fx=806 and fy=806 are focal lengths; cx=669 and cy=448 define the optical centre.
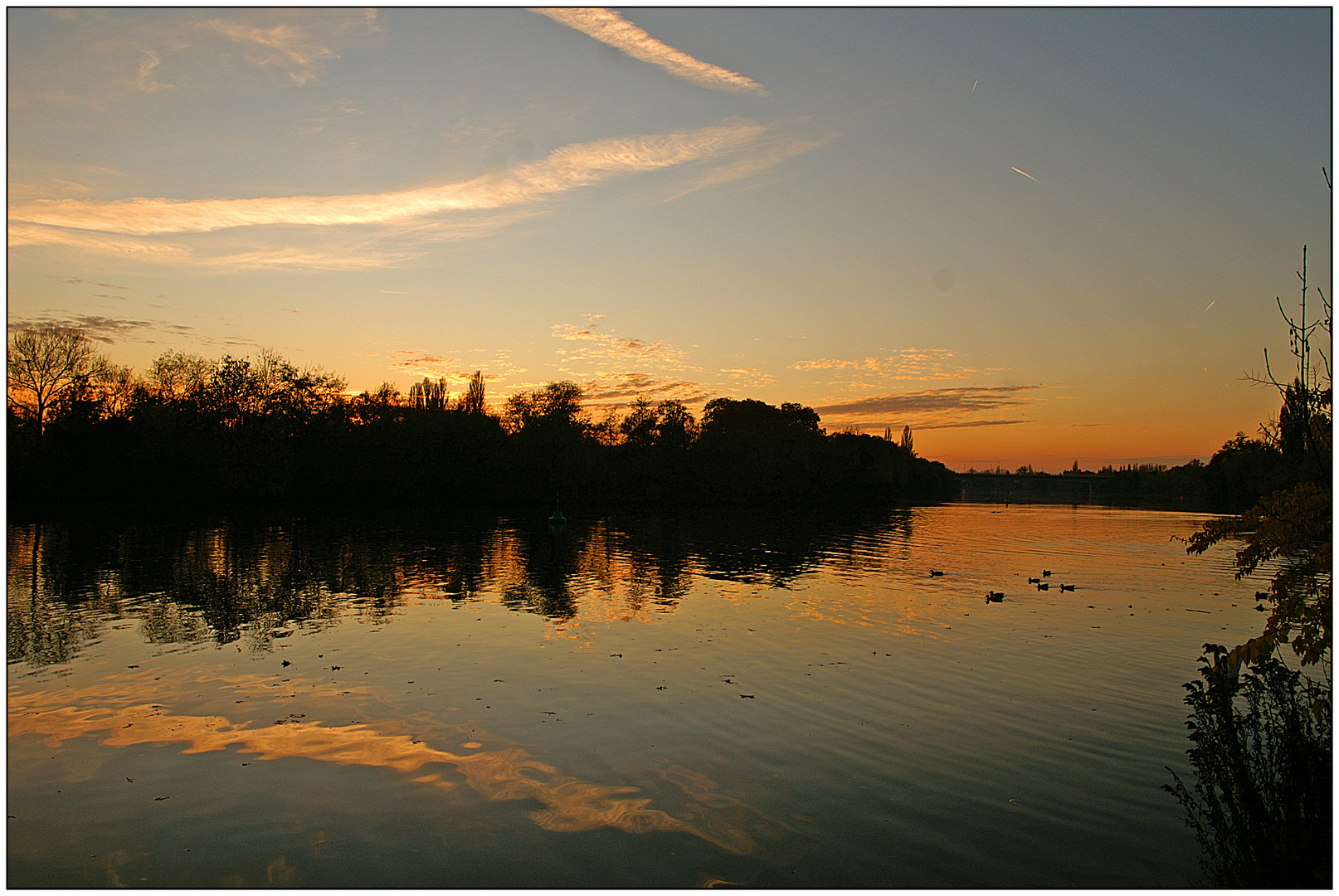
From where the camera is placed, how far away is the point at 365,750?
33.3 ft

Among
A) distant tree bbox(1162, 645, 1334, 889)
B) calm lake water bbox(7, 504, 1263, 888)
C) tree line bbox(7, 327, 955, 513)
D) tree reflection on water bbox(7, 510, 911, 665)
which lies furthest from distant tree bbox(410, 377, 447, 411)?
distant tree bbox(1162, 645, 1334, 889)

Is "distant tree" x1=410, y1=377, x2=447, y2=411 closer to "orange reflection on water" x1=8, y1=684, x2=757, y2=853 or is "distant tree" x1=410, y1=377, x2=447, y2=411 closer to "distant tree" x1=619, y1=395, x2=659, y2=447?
"distant tree" x1=619, y1=395, x2=659, y2=447

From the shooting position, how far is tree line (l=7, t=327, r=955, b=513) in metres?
67.4

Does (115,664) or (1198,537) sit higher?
(1198,537)

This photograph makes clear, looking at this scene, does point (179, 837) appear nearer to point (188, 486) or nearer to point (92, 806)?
point (92, 806)

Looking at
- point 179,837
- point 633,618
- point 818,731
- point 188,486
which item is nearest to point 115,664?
point 179,837

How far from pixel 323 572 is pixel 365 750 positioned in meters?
19.9

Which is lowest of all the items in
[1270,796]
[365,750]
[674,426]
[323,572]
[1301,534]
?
[323,572]

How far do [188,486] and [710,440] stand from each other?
7049 centimetres

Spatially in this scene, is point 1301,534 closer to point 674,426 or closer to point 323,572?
point 323,572

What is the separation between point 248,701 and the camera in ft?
39.9

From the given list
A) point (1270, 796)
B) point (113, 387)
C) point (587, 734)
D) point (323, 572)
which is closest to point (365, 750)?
point (587, 734)

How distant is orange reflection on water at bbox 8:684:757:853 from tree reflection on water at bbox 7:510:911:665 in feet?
12.5

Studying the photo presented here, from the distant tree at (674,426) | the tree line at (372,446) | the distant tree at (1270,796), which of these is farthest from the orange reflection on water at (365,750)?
the distant tree at (674,426)
